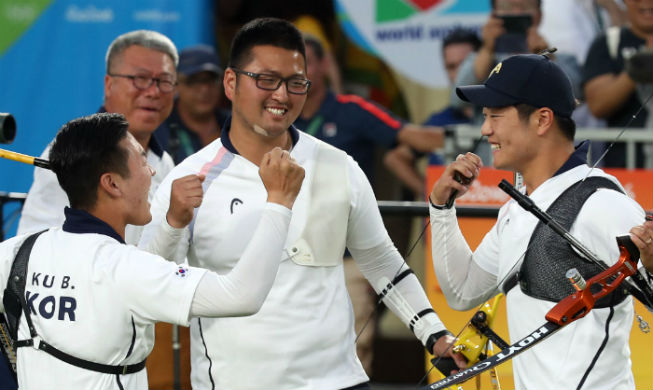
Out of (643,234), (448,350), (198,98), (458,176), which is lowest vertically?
(448,350)

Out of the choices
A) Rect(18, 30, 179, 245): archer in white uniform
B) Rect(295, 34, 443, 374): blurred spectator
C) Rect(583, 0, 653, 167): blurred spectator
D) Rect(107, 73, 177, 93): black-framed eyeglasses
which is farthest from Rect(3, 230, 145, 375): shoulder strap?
Rect(295, 34, 443, 374): blurred spectator

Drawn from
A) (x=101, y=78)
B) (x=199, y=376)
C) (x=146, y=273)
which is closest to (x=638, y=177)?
(x=199, y=376)

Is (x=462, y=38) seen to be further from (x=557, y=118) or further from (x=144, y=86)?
(x=557, y=118)

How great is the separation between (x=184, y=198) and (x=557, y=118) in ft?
3.73

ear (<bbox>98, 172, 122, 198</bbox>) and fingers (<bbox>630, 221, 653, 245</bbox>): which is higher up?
ear (<bbox>98, 172, 122, 198</bbox>)

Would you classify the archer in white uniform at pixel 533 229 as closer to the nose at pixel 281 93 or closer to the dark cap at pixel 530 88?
the dark cap at pixel 530 88

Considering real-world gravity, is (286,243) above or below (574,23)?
below

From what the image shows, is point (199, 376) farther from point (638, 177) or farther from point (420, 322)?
point (638, 177)

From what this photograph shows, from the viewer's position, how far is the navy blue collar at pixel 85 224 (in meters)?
2.98

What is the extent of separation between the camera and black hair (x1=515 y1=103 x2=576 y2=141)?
326cm

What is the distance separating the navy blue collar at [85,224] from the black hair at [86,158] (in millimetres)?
39

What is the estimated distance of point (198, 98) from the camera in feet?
19.1

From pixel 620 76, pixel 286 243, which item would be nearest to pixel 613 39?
pixel 620 76

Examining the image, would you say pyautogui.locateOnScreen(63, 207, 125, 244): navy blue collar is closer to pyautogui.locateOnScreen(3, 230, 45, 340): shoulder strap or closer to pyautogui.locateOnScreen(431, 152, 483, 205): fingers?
pyautogui.locateOnScreen(3, 230, 45, 340): shoulder strap
